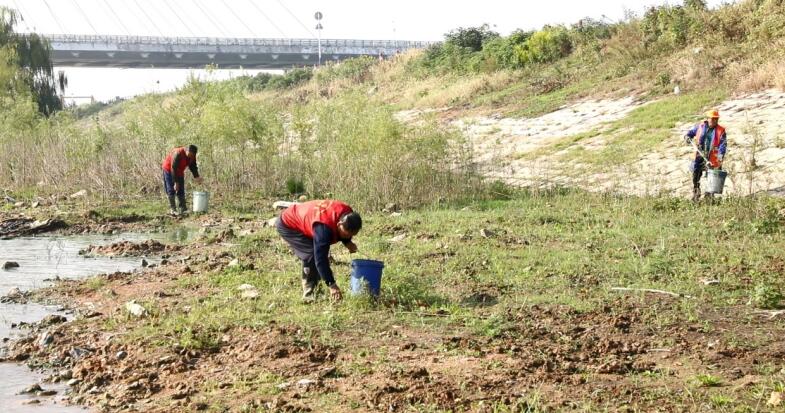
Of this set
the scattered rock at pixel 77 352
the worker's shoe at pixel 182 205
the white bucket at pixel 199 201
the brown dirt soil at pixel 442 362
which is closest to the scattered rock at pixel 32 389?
the brown dirt soil at pixel 442 362

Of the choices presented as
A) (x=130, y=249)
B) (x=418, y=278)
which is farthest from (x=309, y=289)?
(x=130, y=249)

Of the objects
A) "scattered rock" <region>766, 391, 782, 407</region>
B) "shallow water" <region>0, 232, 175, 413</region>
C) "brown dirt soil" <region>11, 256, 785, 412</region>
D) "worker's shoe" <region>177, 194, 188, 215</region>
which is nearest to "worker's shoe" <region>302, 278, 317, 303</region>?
"brown dirt soil" <region>11, 256, 785, 412</region>

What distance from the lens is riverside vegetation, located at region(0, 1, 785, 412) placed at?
5.88 meters

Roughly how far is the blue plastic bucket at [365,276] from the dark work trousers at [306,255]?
0.55 meters

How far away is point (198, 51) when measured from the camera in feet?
227

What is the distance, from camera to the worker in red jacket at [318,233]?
7.71 m

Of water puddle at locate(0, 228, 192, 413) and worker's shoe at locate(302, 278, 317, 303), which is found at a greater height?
worker's shoe at locate(302, 278, 317, 303)

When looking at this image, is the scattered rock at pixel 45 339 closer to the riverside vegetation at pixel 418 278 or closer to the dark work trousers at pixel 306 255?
the riverside vegetation at pixel 418 278

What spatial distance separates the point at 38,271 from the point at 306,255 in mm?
4700

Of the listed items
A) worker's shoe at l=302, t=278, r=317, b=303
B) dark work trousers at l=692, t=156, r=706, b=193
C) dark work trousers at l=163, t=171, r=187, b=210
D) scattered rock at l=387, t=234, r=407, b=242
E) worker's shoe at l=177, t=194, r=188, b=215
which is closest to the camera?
worker's shoe at l=302, t=278, r=317, b=303

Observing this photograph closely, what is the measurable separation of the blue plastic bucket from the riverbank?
137 millimetres

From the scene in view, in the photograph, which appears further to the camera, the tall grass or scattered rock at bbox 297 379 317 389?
the tall grass

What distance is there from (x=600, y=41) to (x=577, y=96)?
5.09 meters

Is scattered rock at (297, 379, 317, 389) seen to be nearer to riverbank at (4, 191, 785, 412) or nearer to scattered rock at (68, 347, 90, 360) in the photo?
riverbank at (4, 191, 785, 412)
